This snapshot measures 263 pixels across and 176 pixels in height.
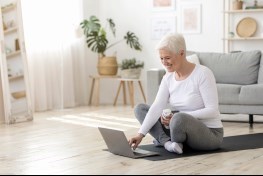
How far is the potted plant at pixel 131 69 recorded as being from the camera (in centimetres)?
745

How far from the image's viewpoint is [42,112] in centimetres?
690

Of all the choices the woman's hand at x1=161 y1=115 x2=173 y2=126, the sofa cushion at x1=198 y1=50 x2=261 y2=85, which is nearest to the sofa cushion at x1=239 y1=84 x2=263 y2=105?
the sofa cushion at x1=198 y1=50 x2=261 y2=85

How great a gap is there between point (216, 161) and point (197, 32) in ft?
13.7

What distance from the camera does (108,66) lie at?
24.8ft

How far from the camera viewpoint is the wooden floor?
3273 mm

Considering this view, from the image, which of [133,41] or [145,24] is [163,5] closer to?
[145,24]

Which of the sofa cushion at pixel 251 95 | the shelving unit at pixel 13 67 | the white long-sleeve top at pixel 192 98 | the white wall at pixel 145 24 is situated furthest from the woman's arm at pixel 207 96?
the white wall at pixel 145 24

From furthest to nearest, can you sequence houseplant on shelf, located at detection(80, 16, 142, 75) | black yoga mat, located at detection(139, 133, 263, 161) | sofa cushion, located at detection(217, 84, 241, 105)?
houseplant on shelf, located at detection(80, 16, 142, 75), sofa cushion, located at detection(217, 84, 241, 105), black yoga mat, located at detection(139, 133, 263, 161)

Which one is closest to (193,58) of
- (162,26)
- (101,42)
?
(162,26)

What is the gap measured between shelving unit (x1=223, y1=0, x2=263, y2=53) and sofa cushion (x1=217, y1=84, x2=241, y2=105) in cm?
179

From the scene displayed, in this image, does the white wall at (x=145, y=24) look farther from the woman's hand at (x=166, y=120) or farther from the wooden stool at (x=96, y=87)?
the woman's hand at (x=166, y=120)

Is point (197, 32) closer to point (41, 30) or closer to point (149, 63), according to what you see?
point (149, 63)

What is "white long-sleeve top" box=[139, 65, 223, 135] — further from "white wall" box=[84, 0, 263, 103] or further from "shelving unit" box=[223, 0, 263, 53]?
"white wall" box=[84, 0, 263, 103]

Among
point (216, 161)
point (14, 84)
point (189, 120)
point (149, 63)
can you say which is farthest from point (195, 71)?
point (149, 63)
